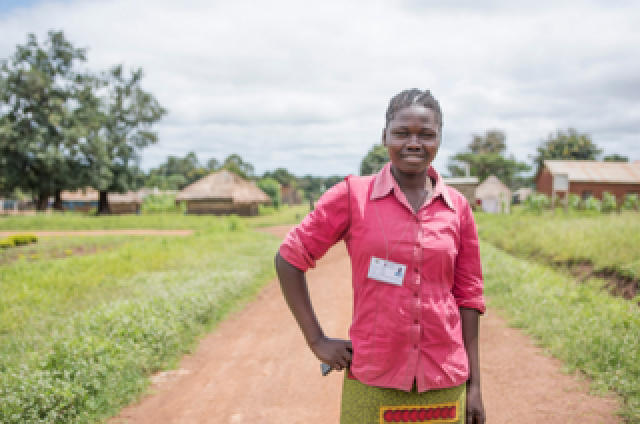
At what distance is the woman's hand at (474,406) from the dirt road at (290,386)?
6.52 feet

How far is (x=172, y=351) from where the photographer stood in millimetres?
5023

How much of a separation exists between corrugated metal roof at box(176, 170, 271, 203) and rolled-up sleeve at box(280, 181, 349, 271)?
107 feet

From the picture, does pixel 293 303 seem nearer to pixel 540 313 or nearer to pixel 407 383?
pixel 407 383

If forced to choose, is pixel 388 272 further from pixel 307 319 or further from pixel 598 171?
pixel 598 171

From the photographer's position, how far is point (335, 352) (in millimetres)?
1719

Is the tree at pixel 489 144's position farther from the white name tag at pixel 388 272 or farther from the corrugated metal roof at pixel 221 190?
the white name tag at pixel 388 272

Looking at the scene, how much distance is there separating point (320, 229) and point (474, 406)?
2.91 feet

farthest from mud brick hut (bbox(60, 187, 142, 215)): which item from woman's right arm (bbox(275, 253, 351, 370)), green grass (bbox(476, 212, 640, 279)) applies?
woman's right arm (bbox(275, 253, 351, 370))

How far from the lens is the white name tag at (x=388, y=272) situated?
158 cm

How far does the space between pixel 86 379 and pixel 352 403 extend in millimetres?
2912

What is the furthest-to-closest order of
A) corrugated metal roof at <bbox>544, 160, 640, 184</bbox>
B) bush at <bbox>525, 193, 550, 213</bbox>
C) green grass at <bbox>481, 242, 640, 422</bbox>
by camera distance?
corrugated metal roof at <bbox>544, 160, 640, 184</bbox> → bush at <bbox>525, 193, 550, 213</bbox> → green grass at <bbox>481, 242, 640, 422</bbox>

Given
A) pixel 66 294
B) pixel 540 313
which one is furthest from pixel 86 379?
pixel 540 313

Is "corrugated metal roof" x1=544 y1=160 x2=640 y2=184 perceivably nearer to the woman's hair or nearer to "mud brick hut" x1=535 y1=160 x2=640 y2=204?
"mud brick hut" x1=535 y1=160 x2=640 y2=204

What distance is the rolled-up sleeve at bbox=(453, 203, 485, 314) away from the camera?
1.74 meters
